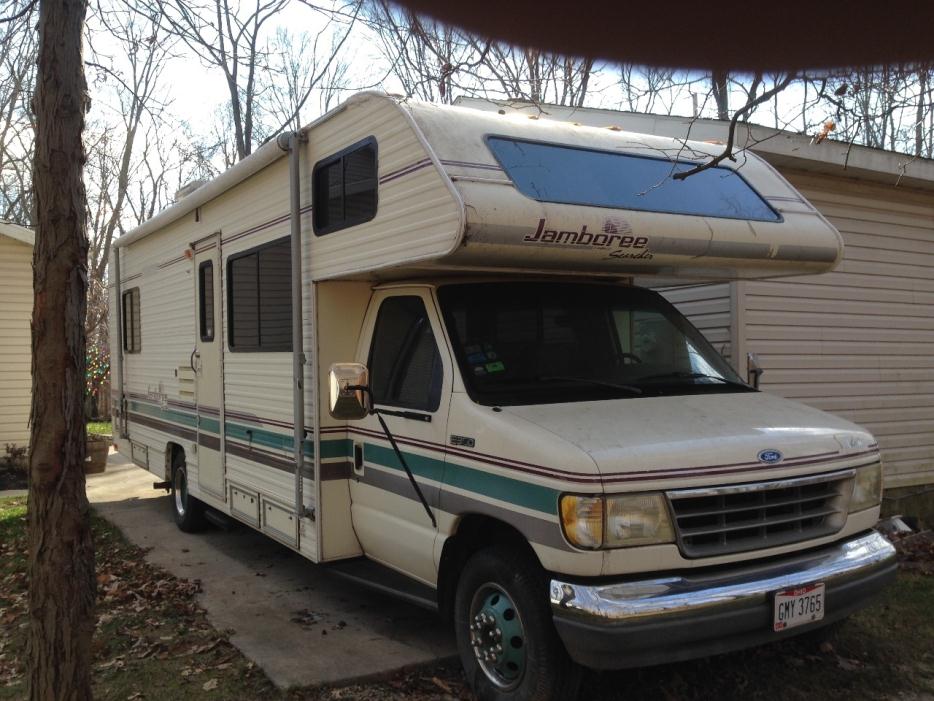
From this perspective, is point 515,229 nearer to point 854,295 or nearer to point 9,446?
point 854,295

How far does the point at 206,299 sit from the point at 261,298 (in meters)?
1.28

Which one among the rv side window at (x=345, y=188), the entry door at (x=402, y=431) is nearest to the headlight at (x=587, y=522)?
the entry door at (x=402, y=431)

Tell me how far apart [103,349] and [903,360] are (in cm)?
1896

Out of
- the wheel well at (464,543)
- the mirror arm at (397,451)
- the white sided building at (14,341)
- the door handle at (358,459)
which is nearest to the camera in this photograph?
the wheel well at (464,543)

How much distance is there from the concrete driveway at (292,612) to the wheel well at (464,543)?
1.60 ft

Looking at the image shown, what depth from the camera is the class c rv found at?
136 inches

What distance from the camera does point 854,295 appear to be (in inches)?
322

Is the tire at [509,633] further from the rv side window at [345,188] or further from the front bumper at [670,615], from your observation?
the rv side window at [345,188]

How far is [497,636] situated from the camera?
386 centimetres

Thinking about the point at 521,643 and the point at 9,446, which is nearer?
the point at 521,643

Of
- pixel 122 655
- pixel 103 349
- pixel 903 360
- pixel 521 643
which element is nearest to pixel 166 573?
pixel 122 655

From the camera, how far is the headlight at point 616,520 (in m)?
3.37

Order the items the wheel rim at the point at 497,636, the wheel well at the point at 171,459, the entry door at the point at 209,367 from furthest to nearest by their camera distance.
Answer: the wheel well at the point at 171,459 < the entry door at the point at 209,367 < the wheel rim at the point at 497,636

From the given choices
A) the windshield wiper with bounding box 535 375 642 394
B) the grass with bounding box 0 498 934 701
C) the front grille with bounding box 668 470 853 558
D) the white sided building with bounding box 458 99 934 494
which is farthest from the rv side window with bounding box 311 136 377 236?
the white sided building with bounding box 458 99 934 494
